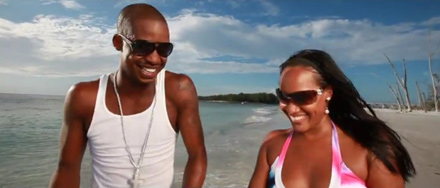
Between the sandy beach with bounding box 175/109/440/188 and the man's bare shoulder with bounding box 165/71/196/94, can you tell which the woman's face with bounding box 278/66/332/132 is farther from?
the sandy beach with bounding box 175/109/440/188

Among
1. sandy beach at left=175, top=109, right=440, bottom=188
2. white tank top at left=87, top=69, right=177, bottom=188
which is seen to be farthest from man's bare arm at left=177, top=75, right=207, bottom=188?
sandy beach at left=175, top=109, right=440, bottom=188

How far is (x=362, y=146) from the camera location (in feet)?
6.76

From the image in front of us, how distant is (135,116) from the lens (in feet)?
7.25

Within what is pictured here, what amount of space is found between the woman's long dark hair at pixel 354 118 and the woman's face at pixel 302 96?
47mm

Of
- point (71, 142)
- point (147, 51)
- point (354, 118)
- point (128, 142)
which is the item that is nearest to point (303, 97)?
point (354, 118)

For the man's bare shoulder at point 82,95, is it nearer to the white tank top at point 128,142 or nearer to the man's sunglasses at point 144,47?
the white tank top at point 128,142

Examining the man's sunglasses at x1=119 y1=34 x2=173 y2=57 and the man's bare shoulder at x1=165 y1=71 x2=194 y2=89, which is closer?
the man's sunglasses at x1=119 y1=34 x2=173 y2=57

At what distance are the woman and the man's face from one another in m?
0.76

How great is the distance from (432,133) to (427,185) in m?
6.74

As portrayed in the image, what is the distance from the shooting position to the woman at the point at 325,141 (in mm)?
1998

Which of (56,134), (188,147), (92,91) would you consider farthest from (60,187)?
(56,134)

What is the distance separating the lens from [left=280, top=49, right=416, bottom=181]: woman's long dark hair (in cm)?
202

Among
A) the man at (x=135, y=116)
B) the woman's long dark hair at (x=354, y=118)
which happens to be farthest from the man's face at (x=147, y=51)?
the woman's long dark hair at (x=354, y=118)

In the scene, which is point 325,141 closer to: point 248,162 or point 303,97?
point 303,97
